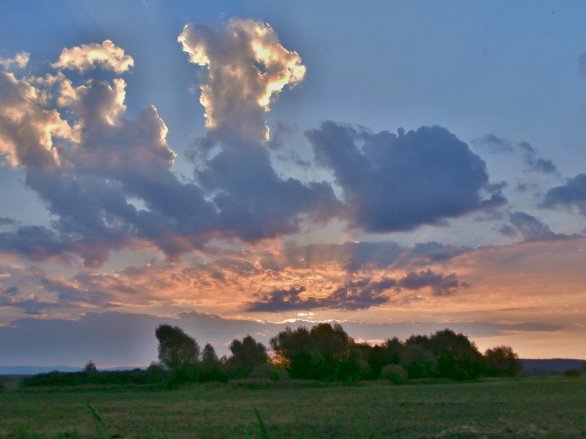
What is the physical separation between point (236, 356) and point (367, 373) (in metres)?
20.9

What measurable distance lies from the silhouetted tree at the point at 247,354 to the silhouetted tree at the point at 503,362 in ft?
132

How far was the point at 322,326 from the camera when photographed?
115m

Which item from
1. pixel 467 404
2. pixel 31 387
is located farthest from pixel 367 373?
pixel 467 404

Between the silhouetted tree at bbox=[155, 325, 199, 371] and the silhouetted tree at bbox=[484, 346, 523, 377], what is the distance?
52181 millimetres

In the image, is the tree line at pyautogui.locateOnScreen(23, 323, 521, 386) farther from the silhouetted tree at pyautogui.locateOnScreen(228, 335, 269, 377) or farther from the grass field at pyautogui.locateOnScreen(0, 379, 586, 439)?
the grass field at pyautogui.locateOnScreen(0, 379, 586, 439)

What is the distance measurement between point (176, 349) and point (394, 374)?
3301 cm

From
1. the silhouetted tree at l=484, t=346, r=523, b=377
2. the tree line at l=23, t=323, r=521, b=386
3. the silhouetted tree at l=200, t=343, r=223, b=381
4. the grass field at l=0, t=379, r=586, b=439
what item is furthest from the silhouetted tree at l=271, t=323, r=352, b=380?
the grass field at l=0, t=379, r=586, b=439

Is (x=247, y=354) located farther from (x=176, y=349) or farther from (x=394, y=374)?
(x=394, y=374)

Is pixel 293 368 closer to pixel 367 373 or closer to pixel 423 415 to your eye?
pixel 367 373

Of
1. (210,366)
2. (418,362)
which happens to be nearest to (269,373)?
(210,366)

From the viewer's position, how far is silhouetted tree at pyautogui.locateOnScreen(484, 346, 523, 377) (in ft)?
402

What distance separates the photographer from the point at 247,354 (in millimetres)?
111375

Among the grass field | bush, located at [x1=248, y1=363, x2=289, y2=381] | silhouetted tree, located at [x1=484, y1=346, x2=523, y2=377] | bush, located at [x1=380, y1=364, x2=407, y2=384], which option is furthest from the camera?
silhouetted tree, located at [x1=484, y1=346, x2=523, y2=377]

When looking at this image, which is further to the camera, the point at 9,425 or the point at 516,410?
the point at 516,410
